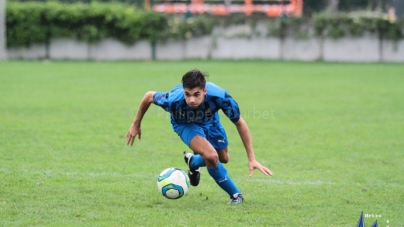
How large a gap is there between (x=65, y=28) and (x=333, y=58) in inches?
355

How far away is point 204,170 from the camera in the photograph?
716 cm

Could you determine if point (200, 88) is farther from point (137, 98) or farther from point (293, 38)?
point (293, 38)

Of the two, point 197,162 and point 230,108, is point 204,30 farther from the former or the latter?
point 230,108

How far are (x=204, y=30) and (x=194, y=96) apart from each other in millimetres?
16374

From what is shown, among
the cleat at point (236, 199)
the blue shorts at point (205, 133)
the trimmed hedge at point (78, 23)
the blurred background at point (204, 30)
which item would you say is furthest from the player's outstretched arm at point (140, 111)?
the trimmed hedge at point (78, 23)

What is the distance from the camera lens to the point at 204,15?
2147 centimetres

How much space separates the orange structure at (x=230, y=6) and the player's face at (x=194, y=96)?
55.1ft

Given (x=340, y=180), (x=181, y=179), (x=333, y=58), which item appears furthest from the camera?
(x=333, y=58)

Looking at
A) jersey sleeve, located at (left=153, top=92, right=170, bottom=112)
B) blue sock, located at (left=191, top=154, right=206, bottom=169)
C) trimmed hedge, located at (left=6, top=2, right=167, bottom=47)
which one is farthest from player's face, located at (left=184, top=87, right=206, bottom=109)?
trimmed hedge, located at (left=6, top=2, right=167, bottom=47)

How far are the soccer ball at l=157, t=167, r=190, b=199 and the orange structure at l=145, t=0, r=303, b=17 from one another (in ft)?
54.5

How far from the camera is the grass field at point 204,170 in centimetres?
521

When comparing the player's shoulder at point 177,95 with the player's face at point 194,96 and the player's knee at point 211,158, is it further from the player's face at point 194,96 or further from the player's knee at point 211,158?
the player's knee at point 211,158

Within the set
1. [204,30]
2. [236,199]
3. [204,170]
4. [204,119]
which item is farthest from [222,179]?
[204,30]

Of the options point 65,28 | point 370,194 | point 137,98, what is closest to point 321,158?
point 370,194
